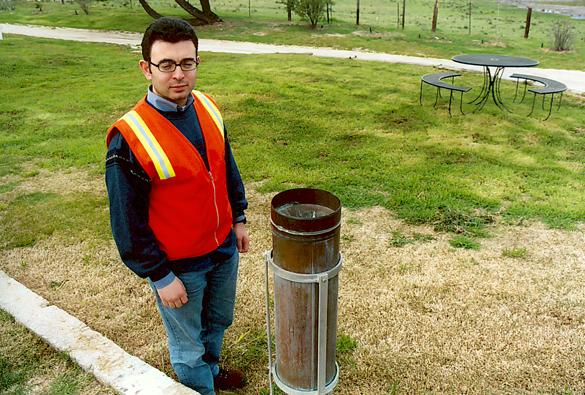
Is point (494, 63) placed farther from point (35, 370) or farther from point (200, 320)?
point (35, 370)

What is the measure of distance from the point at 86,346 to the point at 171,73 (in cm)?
179

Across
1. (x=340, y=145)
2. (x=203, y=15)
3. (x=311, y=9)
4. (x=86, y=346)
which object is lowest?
(x=86, y=346)

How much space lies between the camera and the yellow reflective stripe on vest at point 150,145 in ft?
6.24

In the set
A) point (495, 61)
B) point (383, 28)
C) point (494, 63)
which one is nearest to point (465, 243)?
point (494, 63)

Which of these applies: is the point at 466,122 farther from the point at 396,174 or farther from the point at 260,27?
the point at 260,27

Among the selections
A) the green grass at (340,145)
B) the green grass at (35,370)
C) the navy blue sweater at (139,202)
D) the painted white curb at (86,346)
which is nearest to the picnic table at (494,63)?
the green grass at (340,145)

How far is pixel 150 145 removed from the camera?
6.27 feet

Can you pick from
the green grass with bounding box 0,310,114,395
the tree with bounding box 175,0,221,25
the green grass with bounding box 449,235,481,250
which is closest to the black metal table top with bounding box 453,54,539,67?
the green grass with bounding box 449,235,481,250

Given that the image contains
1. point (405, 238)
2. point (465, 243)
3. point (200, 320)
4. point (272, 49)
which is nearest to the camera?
point (200, 320)

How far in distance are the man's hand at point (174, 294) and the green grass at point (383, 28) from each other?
13.4m

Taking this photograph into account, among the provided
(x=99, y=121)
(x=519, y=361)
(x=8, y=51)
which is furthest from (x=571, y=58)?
(x=8, y=51)

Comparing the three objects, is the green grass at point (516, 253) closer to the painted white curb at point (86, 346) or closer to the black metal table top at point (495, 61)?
the painted white curb at point (86, 346)

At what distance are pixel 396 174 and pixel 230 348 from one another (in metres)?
3.37

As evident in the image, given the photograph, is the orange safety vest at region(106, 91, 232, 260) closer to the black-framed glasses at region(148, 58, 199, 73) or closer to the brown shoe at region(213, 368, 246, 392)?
the black-framed glasses at region(148, 58, 199, 73)
